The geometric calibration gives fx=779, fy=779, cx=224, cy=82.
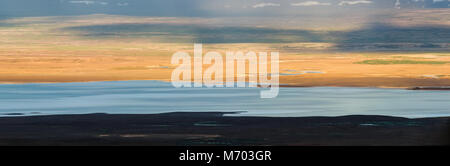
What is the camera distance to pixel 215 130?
21.4 metres

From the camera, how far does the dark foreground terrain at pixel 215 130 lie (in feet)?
63.3

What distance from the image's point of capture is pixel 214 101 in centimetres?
2994

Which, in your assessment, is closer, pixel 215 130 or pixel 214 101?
pixel 215 130

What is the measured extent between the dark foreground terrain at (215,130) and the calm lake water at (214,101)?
171 centimetres

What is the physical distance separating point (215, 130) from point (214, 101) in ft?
28.1

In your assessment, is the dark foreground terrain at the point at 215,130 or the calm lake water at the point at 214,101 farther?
the calm lake water at the point at 214,101

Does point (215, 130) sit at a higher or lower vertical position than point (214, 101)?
lower

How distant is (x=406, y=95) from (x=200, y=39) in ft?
340

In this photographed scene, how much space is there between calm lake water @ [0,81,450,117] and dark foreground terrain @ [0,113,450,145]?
1.71 meters

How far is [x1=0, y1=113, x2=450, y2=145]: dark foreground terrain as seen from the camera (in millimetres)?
19281

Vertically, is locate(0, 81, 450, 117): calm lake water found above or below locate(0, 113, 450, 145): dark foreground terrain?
above
